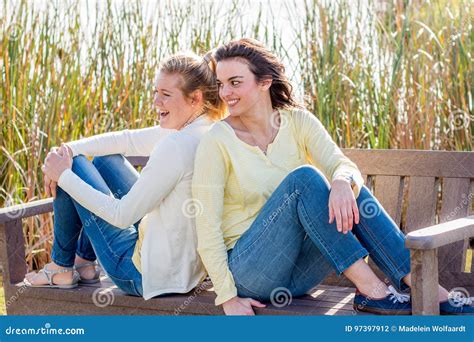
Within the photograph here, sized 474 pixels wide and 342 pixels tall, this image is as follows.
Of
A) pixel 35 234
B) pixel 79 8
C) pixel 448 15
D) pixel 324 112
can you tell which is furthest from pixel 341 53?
pixel 35 234

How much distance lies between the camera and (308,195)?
2.48 metres

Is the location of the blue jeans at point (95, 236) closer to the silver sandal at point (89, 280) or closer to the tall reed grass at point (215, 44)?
the silver sandal at point (89, 280)


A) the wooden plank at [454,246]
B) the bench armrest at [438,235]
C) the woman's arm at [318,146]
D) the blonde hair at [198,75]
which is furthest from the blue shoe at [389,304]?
the blonde hair at [198,75]

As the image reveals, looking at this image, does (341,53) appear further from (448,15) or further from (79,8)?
(79,8)

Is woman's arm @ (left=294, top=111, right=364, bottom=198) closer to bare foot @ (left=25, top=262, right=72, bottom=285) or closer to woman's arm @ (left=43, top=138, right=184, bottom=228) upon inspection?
woman's arm @ (left=43, top=138, right=184, bottom=228)

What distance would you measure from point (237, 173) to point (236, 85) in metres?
0.28

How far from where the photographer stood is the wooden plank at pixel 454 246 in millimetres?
3033

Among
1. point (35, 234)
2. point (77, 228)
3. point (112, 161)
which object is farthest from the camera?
point (35, 234)

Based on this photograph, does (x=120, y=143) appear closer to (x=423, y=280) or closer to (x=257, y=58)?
(x=257, y=58)

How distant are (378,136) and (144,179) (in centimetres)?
226

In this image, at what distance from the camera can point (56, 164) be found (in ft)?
9.31

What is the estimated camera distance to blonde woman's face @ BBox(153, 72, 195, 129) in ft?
9.16

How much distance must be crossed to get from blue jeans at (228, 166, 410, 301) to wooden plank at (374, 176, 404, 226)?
25.5 inches

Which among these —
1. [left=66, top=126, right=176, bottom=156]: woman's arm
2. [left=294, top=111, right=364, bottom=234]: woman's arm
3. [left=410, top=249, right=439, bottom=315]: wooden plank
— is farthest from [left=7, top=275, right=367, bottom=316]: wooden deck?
[left=66, top=126, right=176, bottom=156]: woman's arm
